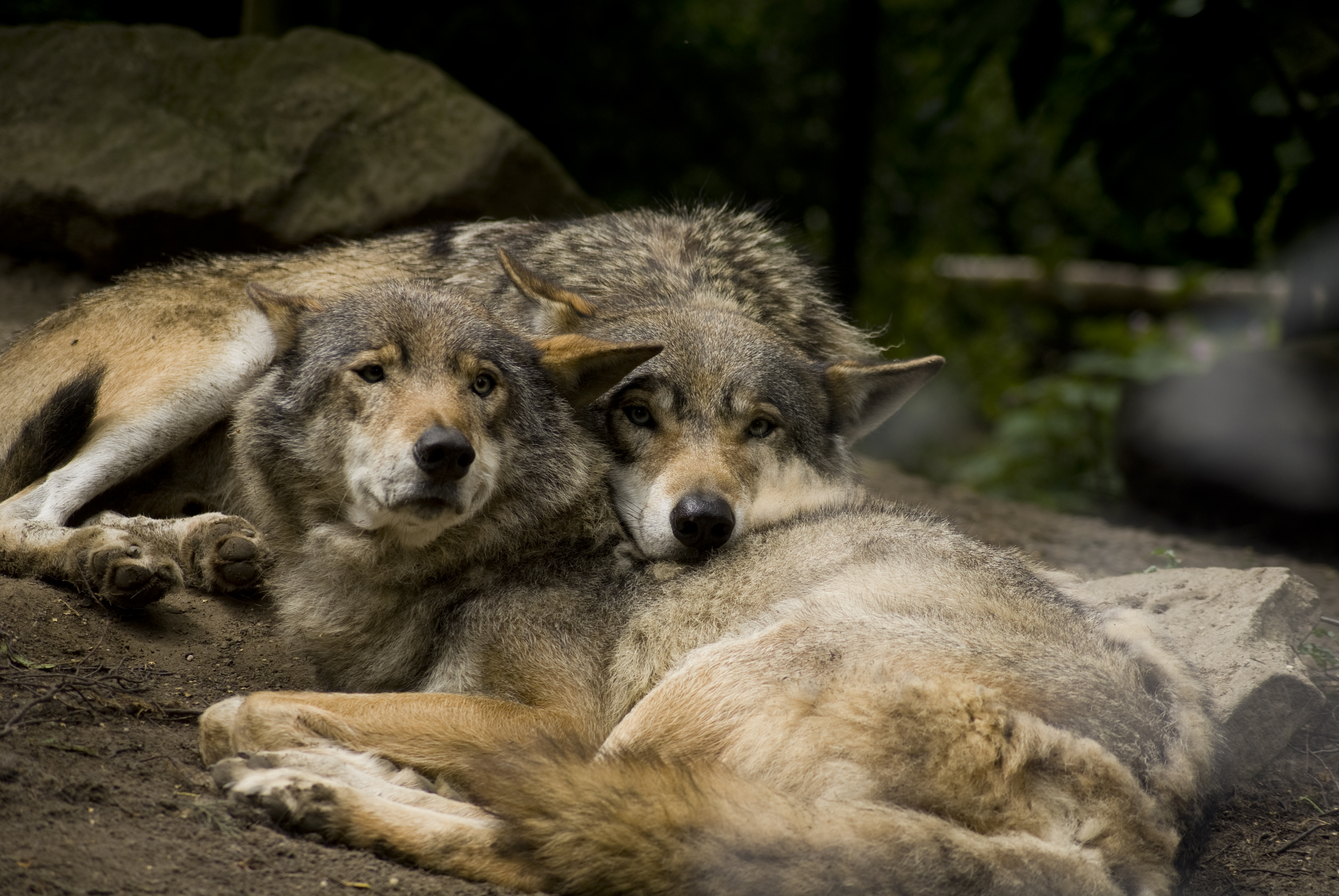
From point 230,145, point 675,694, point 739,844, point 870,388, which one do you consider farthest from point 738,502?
point 230,145

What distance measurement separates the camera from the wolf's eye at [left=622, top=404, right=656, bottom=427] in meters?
4.14

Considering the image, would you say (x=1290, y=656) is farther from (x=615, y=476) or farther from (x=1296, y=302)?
(x=1296, y=302)

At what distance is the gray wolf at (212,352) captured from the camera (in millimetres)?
3932

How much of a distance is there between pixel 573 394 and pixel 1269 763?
2.71 metres

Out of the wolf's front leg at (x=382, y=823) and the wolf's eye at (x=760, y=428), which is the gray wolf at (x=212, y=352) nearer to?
the wolf's eye at (x=760, y=428)

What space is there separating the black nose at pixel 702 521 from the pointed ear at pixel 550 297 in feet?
3.97

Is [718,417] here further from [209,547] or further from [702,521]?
[209,547]

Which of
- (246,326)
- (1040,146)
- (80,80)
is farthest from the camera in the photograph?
(1040,146)

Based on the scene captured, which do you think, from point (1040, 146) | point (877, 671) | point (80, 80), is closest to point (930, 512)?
point (877, 671)

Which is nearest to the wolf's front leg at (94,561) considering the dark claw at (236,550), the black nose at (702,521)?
the dark claw at (236,550)

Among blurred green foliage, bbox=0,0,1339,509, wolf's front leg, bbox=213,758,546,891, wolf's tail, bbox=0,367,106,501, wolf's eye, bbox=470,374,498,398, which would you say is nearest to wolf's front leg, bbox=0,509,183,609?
wolf's tail, bbox=0,367,106,501

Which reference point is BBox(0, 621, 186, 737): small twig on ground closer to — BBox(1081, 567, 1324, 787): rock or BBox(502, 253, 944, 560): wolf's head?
BBox(502, 253, 944, 560): wolf's head

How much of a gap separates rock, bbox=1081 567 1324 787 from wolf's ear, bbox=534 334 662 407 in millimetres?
1843

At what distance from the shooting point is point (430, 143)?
762 cm
